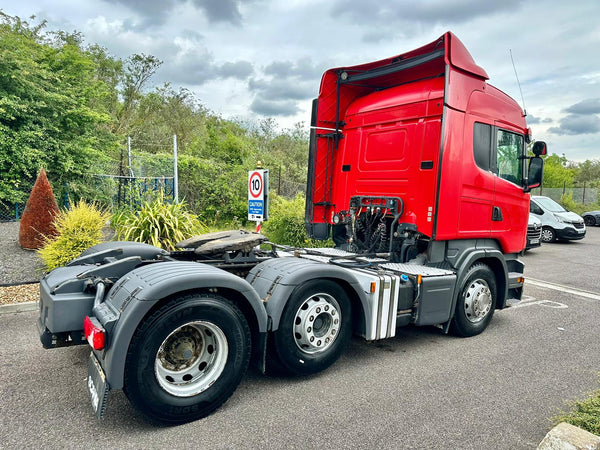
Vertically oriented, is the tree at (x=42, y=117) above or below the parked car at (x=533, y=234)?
above

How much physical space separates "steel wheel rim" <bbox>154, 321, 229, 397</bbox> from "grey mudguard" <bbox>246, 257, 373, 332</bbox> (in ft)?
1.61

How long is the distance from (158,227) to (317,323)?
4701 millimetres

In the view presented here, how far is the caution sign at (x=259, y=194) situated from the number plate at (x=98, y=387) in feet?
12.5

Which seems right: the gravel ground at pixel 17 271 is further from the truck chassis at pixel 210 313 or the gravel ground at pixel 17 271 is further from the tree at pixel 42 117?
the tree at pixel 42 117

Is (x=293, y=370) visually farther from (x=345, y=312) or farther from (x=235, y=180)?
(x=235, y=180)

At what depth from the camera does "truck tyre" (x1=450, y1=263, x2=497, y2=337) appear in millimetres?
4938

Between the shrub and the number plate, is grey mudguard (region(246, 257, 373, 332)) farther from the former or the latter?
the shrub

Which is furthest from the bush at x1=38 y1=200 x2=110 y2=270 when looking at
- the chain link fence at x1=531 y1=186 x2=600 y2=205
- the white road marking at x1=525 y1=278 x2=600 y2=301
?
the chain link fence at x1=531 y1=186 x2=600 y2=205

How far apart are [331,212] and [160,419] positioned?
12.8 feet

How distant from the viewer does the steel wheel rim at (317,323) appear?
364 cm

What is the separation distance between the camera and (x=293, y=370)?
141 inches

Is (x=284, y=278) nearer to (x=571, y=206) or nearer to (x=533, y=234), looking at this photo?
(x=533, y=234)

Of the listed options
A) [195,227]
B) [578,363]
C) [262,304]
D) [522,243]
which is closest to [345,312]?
[262,304]

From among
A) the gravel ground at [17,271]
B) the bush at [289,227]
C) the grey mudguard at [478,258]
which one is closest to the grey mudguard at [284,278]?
the grey mudguard at [478,258]
